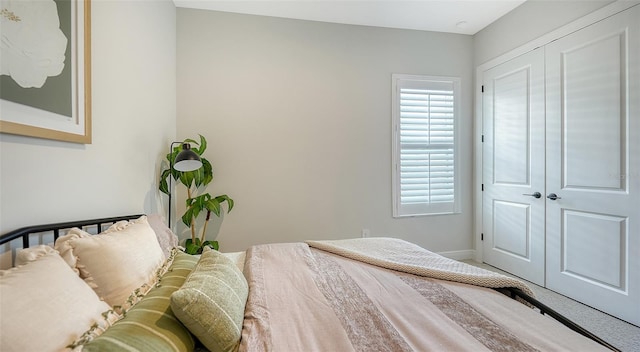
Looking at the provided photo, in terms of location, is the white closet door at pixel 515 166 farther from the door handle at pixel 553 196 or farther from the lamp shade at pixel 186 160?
the lamp shade at pixel 186 160

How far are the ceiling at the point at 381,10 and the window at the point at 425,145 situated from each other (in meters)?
0.62

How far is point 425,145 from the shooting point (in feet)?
11.2

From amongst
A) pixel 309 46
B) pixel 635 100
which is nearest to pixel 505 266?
pixel 635 100

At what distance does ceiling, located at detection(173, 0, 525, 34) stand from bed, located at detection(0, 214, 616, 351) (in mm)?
2430

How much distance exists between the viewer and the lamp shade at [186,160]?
6.60ft

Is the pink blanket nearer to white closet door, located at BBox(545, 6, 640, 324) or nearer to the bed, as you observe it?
the bed

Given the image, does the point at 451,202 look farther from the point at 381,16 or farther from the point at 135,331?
the point at 135,331

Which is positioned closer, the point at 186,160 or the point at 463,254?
the point at 186,160

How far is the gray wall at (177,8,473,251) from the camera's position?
2.94 metres

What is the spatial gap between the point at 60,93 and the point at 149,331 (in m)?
1.15

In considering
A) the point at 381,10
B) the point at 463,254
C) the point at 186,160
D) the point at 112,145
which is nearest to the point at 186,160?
the point at 186,160

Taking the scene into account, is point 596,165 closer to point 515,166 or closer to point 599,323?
point 515,166

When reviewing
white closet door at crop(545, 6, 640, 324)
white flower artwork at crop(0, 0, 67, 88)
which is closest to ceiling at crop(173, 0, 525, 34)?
white closet door at crop(545, 6, 640, 324)

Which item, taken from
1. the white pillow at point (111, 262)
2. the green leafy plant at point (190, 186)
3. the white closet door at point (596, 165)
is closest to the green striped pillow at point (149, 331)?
the white pillow at point (111, 262)
